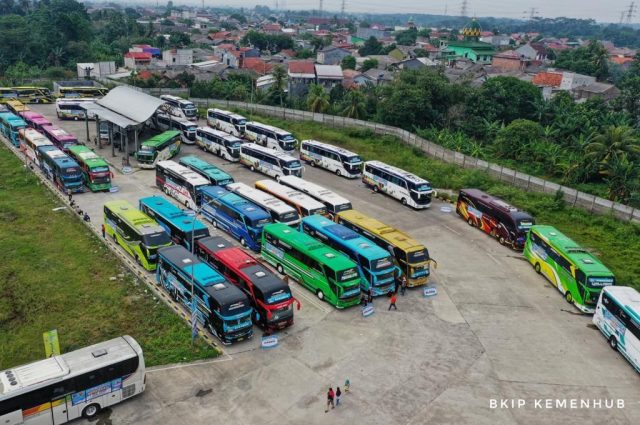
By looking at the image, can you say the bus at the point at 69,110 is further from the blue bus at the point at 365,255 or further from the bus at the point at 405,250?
the bus at the point at 405,250

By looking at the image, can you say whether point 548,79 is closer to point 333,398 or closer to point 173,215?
point 173,215

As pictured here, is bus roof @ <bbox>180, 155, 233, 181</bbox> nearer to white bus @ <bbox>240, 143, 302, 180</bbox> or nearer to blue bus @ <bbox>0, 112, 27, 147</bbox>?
white bus @ <bbox>240, 143, 302, 180</bbox>

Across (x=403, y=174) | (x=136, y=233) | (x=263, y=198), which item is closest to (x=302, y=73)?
(x=403, y=174)

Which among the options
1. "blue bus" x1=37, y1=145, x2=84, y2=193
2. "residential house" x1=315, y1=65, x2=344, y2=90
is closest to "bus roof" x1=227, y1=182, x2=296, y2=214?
"blue bus" x1=37, y1=145, x2=84, y2=193

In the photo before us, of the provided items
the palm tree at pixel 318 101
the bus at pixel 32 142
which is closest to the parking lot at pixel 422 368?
the bus at pixel 32 142

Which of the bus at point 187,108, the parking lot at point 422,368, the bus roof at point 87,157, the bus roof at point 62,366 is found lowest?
the parking lot at point 422,368
